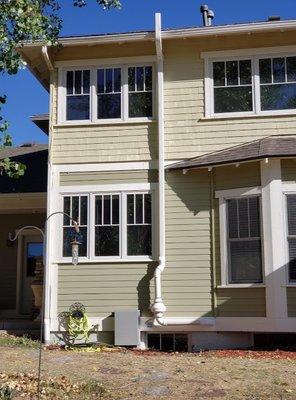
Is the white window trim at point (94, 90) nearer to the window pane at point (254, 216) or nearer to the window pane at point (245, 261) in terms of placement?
the window pane at point (254, 216)

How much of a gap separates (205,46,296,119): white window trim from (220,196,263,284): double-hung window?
75.9 inches

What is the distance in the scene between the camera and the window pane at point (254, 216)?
1154cm

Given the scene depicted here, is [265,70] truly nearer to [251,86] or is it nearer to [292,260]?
[251,86]

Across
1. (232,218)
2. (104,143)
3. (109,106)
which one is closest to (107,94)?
(109,106)

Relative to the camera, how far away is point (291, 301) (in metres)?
11.1

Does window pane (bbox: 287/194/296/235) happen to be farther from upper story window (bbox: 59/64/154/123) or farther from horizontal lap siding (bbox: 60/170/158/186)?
upper story window (bbox: 59/64/154/123)

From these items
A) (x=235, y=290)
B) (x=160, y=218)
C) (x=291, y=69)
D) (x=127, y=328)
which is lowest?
(x=127, y=328)

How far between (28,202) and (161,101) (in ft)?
16.1

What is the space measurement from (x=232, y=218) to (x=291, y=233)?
1246 mm

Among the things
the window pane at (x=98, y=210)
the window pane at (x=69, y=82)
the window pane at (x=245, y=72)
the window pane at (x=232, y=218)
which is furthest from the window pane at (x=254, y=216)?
the window pane at (x=69, y=82)

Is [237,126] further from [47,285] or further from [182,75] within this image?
[47,285]

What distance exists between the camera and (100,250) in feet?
40.8

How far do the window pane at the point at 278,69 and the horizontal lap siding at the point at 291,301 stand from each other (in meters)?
4.49

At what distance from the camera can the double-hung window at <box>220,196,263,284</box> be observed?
1151cm
